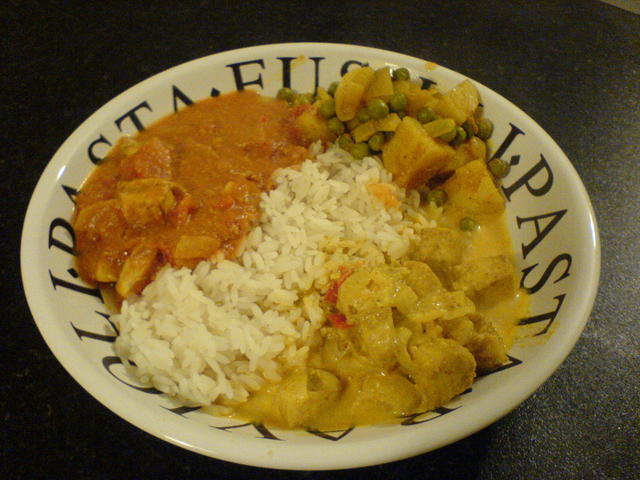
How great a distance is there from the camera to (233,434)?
198 cm

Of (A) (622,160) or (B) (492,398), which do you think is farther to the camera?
(A) (622,160)

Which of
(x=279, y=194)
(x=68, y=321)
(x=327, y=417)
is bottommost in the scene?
(x=327, y=417)

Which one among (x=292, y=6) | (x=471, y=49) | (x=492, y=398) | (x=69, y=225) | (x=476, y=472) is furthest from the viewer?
(x=292, y=6)

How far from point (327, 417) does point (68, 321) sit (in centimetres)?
134

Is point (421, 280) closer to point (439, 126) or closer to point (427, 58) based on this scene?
point (439, 126)

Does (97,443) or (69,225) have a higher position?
(69,225)

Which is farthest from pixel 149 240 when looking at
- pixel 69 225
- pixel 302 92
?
pixel 302 92

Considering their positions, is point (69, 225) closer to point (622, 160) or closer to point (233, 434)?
point (233, 434)

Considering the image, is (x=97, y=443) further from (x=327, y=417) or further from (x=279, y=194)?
(x=279, y=194)

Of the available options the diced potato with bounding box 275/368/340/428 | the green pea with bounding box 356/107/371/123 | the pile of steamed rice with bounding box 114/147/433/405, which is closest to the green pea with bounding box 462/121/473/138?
the pile of steamed rice with bounding box 114/147/433/405

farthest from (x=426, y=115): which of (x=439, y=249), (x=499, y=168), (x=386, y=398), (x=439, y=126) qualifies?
(x=386, y=398)

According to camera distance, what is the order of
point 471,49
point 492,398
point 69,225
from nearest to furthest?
point 492,398
point 69,225
point 471,49

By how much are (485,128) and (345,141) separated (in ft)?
3.07

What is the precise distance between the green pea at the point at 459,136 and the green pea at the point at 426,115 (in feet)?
0.58
